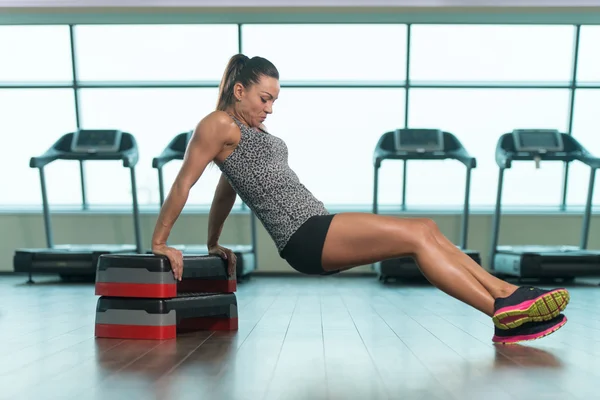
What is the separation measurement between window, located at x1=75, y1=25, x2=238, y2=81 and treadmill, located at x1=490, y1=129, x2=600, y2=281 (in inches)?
117

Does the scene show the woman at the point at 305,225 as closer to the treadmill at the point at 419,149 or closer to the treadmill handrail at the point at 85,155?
the treadmill at the point at 419,149

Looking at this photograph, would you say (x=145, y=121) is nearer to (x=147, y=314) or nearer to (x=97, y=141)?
(x=97, y=141)

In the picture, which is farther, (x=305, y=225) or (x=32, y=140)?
(x=32, y=140)

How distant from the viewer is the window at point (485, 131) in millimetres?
6250

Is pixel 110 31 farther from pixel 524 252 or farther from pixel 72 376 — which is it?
pixel 72 376

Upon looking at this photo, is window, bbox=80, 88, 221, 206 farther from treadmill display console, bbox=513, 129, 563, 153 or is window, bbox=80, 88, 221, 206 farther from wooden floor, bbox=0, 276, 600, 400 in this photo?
treadmill display console, bbox=513, 129, 563, 153

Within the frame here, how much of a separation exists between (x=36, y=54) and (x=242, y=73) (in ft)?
16.2

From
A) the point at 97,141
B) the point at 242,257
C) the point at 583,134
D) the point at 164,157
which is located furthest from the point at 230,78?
the point at 583,134

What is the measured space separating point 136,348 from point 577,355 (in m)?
1.68

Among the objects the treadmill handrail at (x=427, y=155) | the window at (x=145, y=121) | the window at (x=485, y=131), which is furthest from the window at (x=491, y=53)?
the window at (x=145, y=121)

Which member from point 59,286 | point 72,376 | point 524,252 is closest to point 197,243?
point 59,286

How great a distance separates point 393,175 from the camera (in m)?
6.32

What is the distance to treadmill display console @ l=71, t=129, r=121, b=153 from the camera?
216 inches

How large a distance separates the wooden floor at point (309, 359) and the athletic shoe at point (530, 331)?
0.04 meters
